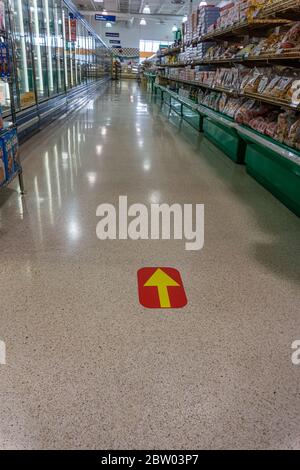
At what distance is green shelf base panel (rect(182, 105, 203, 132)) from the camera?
695 cm

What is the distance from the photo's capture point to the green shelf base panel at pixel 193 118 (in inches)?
274

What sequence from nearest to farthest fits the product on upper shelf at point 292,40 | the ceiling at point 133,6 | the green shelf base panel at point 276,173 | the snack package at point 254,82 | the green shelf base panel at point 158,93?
1. the green shelf base panel at point 276,173
2. the product on upper shelf at point 292,40
3. the snack package at point 254,82
4. the green shelf base panel at point 158,93
5. the ceiling at point 133,6

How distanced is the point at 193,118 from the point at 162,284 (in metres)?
6.11

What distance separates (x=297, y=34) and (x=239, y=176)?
149cm

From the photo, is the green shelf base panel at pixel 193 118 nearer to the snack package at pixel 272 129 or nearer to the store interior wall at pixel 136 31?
the snack package at pixel 272 129

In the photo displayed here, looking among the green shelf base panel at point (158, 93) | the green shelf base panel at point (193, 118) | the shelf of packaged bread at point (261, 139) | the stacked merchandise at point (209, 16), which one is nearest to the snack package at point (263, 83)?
the shelf of packaged bread at point (261, 139)

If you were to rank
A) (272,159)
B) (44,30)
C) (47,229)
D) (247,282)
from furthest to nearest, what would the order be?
(44,30)
(272,159)
(47,229)
(247,282)

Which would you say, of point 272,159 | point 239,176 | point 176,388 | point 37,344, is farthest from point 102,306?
point 239,176

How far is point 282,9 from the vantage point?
3.10m

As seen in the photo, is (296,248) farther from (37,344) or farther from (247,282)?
(37,344)

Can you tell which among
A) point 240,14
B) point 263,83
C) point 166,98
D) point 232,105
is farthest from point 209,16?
point 166,98

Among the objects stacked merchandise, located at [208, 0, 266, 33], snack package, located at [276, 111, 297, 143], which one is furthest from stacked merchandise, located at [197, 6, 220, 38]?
snack package, located at [276, 111, 297, 143]

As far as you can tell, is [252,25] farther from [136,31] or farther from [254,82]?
[136,31]

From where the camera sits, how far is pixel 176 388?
1416mm
